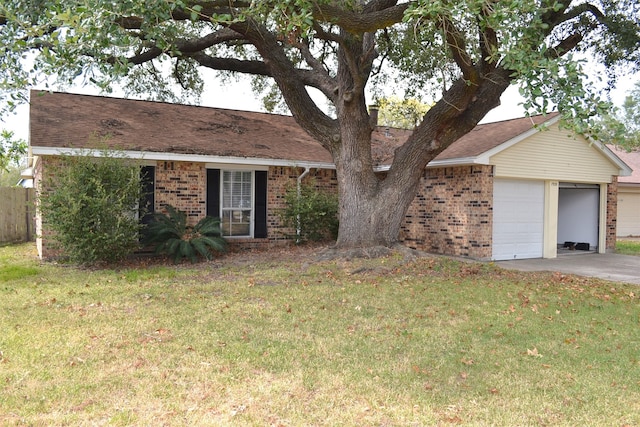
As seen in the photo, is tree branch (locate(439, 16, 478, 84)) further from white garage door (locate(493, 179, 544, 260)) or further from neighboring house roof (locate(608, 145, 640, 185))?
neighboring house roof (locate(608, 145, 640, 185))

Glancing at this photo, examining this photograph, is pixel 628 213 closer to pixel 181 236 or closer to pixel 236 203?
pixel 236 203

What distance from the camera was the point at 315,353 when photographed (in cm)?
485

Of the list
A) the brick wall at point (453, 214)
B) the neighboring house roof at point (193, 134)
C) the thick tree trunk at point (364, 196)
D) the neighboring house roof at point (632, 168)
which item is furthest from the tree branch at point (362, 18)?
the neighboring house roof at point (632, 168)

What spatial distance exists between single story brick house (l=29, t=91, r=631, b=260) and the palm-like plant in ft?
3.20

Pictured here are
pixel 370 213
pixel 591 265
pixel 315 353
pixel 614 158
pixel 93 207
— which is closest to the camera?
pixel 315 353

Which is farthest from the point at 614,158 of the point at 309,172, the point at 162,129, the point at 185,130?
the point at 162,129

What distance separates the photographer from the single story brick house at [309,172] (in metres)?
12.2

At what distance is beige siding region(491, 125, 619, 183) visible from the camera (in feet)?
42.5

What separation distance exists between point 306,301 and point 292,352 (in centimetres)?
215

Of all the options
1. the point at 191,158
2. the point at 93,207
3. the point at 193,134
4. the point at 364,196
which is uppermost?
the point at 193,134

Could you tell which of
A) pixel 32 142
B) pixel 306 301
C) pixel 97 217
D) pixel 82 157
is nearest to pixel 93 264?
pixel 97 217

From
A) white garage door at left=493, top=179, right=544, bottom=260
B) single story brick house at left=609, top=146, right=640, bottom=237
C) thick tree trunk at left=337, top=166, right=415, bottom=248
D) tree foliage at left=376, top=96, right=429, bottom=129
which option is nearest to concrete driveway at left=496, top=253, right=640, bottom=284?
white garage door at left=493, top=179, right=544, bottom=260

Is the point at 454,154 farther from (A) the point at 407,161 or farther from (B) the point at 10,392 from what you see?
(B) the point at 10,392

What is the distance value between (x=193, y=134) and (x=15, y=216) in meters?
7.21
